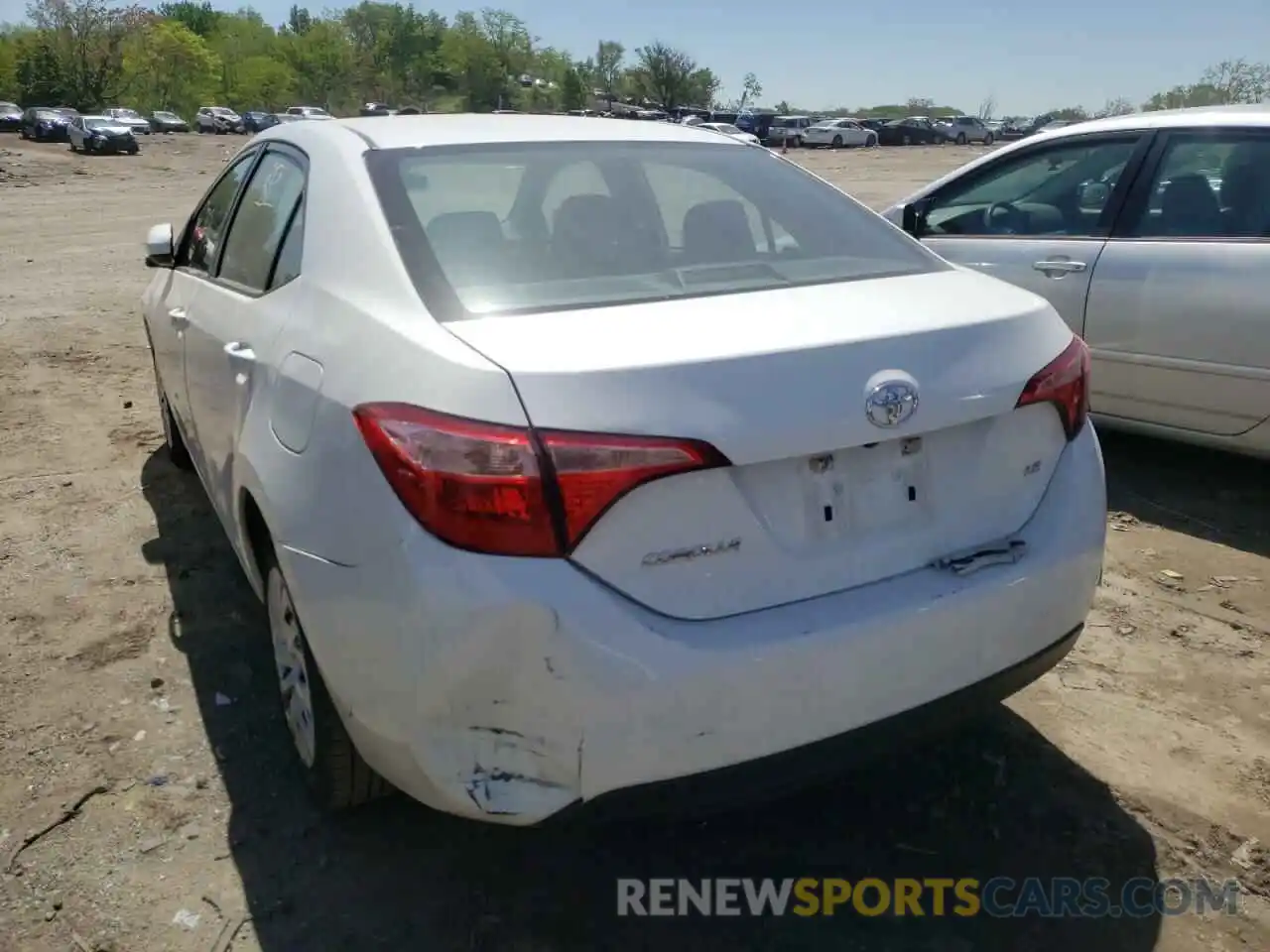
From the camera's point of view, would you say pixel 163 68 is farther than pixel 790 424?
Yes

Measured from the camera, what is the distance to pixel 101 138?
137 ft

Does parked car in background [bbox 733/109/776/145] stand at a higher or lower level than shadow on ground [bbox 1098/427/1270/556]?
higher

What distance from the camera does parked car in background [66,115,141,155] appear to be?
42000 mm

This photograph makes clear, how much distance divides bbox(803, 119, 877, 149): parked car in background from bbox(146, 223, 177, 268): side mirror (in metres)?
60.2

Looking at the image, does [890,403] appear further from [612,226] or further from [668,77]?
[668,77]

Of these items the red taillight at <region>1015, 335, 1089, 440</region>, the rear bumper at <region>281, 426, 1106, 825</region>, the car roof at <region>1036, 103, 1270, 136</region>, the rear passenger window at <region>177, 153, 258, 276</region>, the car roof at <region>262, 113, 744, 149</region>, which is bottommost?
the rear bumper at <region>281, 426, 1106, 825</region>

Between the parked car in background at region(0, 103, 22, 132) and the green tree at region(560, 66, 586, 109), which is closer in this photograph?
the parked car in background at region(0, 103, 22, 132)

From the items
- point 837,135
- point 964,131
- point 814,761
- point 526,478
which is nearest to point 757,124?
point 837,135

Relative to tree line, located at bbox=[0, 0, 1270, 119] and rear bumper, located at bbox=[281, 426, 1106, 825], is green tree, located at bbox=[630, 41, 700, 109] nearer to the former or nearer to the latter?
tree line, located at bbox=[0, 0, 1270, 119]

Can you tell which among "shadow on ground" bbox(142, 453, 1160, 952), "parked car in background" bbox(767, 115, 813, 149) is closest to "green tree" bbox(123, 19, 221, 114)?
"parked car in background" bbox(767, 115, 813, 149)

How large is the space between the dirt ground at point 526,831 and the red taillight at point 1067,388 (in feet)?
3.22

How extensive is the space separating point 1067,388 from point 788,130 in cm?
6336

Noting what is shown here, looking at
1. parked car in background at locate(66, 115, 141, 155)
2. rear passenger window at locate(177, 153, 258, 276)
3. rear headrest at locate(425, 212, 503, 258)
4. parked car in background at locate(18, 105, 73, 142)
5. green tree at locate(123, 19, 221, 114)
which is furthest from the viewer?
green tree at locate(123, 19, 221, 114)

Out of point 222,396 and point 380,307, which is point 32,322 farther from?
point 380,307
